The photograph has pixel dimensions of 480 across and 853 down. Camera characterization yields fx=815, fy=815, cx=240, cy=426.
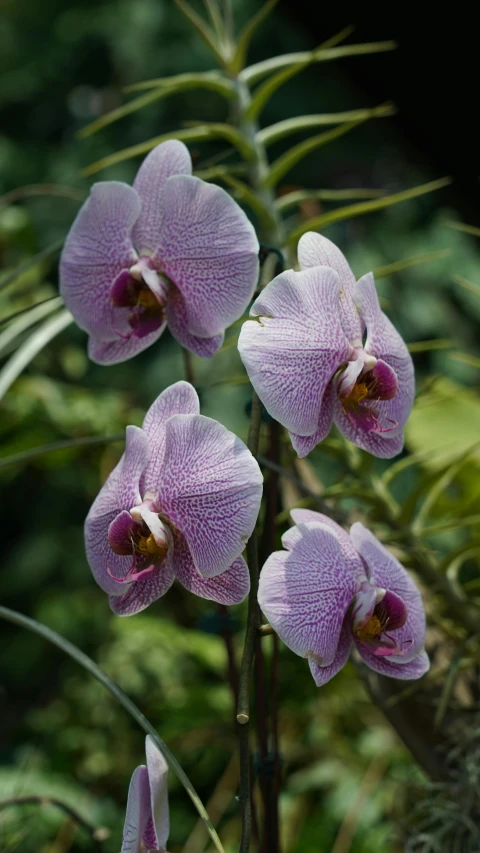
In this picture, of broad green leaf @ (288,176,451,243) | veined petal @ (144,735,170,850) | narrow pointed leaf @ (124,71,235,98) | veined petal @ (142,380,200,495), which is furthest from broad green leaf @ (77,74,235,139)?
veined petal @ (144,735,170,850)

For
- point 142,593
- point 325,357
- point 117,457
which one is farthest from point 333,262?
point 117,457

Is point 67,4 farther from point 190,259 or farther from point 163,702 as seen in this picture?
point 190,259

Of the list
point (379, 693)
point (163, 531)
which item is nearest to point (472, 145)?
point (379, 693)

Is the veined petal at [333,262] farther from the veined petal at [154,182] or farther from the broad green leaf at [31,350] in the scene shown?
the broad green leaf at [31,350]

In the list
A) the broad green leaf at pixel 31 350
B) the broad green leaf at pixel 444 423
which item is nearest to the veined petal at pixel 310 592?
the broad green leaf at pixel 31 350

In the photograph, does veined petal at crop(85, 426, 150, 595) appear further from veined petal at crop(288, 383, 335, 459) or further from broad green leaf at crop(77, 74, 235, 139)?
broad green leaf at crop(77, 74, 235, 139)

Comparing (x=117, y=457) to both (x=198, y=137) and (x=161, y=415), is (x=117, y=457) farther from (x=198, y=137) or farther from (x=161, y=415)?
(x=161, y=415)
